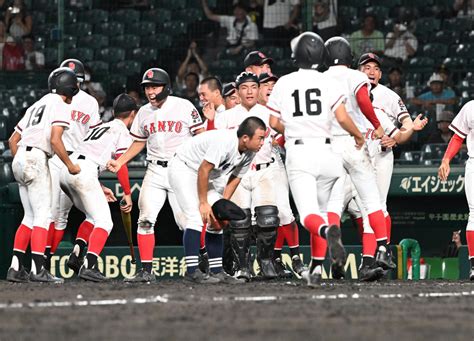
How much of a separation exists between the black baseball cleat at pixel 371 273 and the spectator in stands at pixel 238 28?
659cm

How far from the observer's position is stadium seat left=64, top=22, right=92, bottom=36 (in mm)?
16078

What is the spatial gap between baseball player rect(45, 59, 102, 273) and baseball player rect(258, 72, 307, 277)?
1.61 m

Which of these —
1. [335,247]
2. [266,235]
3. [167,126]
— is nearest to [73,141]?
[167,126]

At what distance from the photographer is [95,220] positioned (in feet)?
33.6

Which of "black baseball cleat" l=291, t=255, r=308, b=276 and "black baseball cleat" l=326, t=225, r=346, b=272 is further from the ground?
"black baseball cleat" l=326, t=225, r=346, b=272

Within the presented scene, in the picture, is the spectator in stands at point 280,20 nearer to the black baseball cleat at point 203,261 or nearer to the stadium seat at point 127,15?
the stadium seat at point 127,15

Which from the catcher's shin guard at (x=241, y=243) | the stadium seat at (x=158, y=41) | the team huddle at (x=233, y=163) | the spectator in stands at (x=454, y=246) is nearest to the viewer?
the team huddle at (x=233, y=163)

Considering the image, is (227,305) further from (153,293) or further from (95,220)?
(95,220)

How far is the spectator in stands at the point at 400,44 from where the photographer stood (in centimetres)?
Result: 1544

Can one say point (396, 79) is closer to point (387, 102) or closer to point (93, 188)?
point (387, 102)

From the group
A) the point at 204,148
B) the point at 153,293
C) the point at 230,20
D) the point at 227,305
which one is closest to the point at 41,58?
the point at 230,20

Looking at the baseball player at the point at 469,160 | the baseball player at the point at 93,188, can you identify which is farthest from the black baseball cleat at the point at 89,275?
the baseball player at the point at 469,160

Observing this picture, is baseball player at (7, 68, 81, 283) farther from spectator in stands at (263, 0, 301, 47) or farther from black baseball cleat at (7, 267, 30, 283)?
spectator in stands at (263, 0, 301, 47)

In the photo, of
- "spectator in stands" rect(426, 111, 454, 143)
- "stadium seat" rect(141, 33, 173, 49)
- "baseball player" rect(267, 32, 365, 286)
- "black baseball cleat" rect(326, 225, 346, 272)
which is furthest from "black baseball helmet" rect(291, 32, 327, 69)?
"stadium seat" rect(141, 33, 173, 49)
